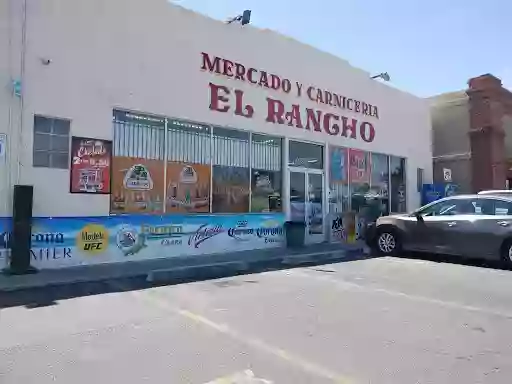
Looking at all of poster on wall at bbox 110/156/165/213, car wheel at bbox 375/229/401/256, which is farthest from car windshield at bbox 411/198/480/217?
poster on wall at bbox 110/156/165/213

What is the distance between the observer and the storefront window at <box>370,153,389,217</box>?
18.4 meters

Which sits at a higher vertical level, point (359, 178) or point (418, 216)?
point (359, 178)

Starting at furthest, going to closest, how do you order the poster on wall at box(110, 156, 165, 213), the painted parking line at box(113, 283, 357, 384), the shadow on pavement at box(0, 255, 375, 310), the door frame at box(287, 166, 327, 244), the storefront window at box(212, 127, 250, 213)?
the door frame at box(287, 166, 327, 244), the storefront window at box(212, 127, 250, 213), the poster on wall at box(110, 156, 165, 213), the shadow on pavement at box(0, 255, 375, 310), the painted parking line at box(113, 283, 357, 384)

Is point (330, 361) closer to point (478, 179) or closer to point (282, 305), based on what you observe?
point (282, 305)

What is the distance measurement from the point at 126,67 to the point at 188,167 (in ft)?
9.37

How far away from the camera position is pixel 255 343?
5141 mm

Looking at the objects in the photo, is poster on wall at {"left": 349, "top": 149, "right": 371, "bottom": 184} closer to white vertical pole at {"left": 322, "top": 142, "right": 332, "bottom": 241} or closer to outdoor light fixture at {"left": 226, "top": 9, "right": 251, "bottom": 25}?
white vertical pole at {"left": 322, "top": 142, "right": 332, "bottom": 241}

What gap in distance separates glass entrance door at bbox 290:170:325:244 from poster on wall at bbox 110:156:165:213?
487 centimetres

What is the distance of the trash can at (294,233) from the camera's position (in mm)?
14266

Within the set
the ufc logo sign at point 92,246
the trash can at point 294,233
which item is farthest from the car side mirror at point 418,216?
the ufc logo sign at point 92,246

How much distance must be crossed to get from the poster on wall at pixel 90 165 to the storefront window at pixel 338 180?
8.21 m

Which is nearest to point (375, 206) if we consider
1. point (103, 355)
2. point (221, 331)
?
point (221, 331)

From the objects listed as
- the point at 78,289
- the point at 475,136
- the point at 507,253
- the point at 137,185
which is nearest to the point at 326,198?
the point at 507,253

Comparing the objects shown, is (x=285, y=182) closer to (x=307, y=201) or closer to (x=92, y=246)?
(x=307, y=201)
